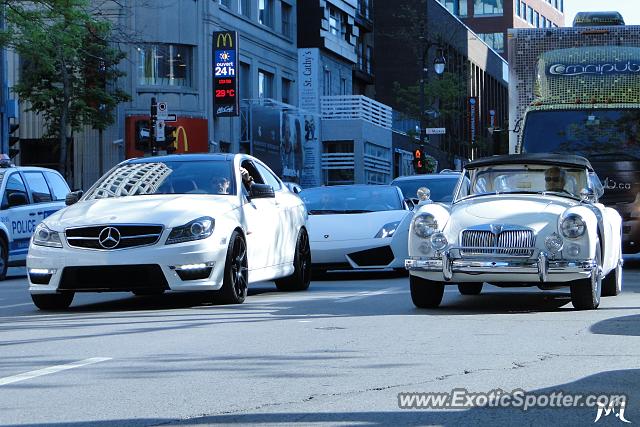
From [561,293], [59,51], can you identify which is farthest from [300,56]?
[561,293]

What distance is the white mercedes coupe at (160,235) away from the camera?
12859 millimetres

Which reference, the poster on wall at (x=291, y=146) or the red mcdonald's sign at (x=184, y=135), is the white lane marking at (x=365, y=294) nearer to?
the red mcdonald's sign at (x=184, y=135)

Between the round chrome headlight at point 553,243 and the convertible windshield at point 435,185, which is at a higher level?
the convertible windshield at point 435,185

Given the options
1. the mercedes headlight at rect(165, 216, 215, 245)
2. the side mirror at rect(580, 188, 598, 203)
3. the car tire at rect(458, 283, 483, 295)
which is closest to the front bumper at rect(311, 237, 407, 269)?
the car tire at rect(458, 283, 483, 295)

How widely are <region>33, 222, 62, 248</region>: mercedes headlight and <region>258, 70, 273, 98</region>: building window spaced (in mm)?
45014

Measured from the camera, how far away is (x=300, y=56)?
63938 millimetres

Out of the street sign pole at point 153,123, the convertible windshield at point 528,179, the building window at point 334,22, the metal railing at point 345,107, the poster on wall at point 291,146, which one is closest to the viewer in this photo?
the convertible windshield at point 528,179

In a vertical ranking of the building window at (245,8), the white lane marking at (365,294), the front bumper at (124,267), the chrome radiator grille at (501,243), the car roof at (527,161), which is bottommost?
the white lane marking at (365,294)

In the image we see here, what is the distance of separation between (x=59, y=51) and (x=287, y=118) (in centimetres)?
2635

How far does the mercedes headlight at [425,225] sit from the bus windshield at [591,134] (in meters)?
8.73

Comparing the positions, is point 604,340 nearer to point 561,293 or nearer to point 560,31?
point 561,293

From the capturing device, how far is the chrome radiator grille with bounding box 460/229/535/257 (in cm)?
1234

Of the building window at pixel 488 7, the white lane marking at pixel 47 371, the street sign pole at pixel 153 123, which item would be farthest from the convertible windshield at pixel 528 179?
the building window at pixel 488 7

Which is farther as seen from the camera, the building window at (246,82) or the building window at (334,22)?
the building window at (334,22)
